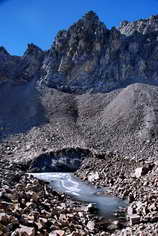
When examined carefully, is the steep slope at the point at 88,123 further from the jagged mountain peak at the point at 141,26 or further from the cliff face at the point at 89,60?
the jagged mountain peak at the point at 141,26

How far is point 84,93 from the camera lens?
2491 inches

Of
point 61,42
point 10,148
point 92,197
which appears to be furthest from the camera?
point 61,42

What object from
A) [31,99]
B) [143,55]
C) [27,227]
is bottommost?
[27,227]

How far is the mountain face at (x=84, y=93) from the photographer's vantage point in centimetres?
4582

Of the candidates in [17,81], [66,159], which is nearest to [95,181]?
[66,159]

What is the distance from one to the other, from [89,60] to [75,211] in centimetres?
4868

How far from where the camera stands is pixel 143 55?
229 feet

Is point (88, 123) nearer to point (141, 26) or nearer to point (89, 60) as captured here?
point (89, 60)

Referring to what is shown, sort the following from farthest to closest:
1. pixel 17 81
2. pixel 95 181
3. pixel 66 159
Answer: pixel 17 81, pixel 66 159, pixel 95 181

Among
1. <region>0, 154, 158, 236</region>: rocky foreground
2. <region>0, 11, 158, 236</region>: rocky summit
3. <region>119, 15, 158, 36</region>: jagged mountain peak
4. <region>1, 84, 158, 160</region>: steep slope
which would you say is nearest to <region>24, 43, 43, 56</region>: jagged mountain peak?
<region>0, 11, 158, 236</region>: rocky summit

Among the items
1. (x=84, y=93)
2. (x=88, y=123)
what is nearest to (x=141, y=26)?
(x=84, y=93)

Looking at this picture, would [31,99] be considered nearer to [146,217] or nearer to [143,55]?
[143,55]

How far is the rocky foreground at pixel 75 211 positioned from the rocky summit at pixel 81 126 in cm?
6

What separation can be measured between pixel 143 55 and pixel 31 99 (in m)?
22.8
